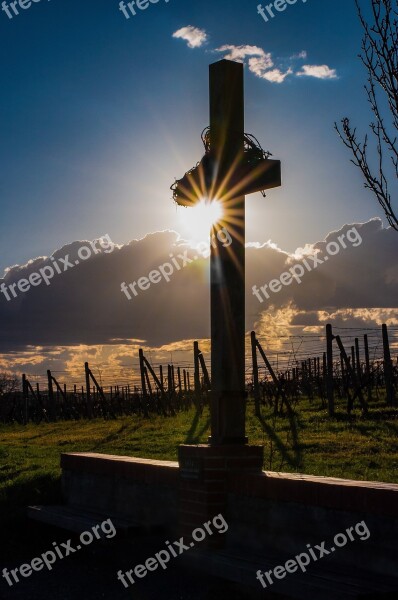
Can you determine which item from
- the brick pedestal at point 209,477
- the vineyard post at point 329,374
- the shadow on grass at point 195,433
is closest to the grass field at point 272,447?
the shadow on grass at point 195,433

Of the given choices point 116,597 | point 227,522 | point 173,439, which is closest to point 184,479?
point 227,522

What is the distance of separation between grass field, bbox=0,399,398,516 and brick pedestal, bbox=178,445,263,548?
301cm

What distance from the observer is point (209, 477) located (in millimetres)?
6250

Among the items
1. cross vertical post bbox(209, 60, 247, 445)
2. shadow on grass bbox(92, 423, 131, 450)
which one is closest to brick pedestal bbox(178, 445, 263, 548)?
cross vertical post bbox(209, 60, 247, 445)

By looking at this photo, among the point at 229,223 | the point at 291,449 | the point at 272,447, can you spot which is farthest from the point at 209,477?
the point at 272,447

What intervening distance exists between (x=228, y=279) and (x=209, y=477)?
166 centimetres

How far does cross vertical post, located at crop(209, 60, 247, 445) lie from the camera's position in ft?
21.3

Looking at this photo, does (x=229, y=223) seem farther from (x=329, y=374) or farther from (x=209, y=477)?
(x=329, y=374)

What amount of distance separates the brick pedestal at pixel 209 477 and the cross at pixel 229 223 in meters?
0.14

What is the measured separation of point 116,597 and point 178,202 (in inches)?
137

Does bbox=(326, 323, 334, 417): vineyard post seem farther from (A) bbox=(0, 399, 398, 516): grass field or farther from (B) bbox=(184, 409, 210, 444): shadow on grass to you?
(B) bbox=(184, 409, 210, 444): shadow on grass

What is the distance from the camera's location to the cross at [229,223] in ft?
21.4

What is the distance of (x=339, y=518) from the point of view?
5191 mm

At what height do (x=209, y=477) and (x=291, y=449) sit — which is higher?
(x=209, y=477)
